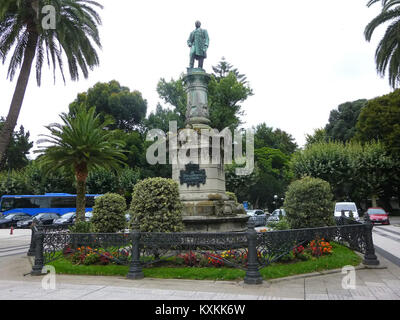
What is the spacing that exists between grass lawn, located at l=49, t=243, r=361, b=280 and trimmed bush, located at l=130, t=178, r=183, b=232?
117cm

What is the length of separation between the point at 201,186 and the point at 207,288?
5.01 metres

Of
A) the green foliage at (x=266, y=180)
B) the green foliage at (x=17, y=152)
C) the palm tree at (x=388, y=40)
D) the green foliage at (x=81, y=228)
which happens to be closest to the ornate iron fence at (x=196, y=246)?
the green foliage at (x=81, y=228)

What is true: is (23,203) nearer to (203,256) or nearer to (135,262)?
(135,262)

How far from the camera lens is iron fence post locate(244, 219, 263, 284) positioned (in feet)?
23.1

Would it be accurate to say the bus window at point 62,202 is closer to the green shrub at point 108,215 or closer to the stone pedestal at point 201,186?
the green shrub at point 108,215

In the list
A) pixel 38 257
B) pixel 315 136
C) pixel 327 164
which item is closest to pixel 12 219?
pixel 38 257

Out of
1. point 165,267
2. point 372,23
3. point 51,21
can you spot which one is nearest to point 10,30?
point 51,21

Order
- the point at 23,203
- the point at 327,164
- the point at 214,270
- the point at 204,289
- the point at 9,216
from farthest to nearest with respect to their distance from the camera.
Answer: the point at 23,203
the point at 327,164
the point at 9,216
the point at 214,270
the point at 204,289

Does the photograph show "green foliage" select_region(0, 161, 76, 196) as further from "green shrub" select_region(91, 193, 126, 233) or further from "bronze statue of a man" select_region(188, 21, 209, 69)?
"bronze statue of a man" select_region(188, 21, 209, 69)

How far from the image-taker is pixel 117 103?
150ft

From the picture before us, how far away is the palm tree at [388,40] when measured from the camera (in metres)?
18.3

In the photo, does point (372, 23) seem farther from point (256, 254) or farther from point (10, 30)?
point (10, 30)

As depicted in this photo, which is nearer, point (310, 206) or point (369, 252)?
point (369, 252)

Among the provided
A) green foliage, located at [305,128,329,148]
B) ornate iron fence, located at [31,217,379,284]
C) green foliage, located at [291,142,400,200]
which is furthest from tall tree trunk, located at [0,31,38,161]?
green foliage, located at [305,128,329,148]
